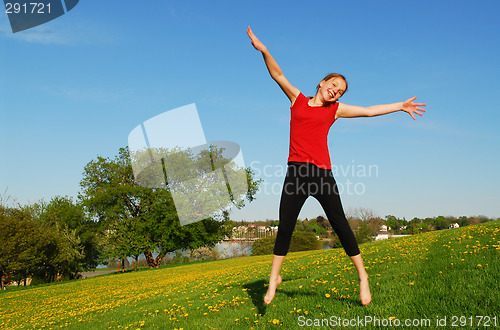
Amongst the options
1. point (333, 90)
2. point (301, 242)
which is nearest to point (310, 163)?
point (333, 90)

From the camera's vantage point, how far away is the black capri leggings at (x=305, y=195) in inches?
167

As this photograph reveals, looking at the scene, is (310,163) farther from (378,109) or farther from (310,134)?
(378,109)

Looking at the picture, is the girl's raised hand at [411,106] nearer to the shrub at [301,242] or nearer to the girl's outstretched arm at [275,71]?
the girl's outstretched arm at [275,71]

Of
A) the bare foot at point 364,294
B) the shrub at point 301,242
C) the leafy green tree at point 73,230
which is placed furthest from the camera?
the shrub at point 301,242

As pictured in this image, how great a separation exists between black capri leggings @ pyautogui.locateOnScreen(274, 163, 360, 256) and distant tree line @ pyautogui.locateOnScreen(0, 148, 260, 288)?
37.6m

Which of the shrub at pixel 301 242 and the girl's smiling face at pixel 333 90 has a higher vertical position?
the girl's smiling face at pixel 333 90

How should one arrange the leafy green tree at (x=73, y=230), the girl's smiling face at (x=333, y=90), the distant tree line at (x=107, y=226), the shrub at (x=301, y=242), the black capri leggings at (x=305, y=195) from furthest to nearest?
the shrub at (x=301, y=242) < the leafy green tree at (x=73, y=230) < the distant tree line at (x=107, y=226) < the girl's smiling face at (x=333, y=90) < the black capri leggings at (x=305, y=195)

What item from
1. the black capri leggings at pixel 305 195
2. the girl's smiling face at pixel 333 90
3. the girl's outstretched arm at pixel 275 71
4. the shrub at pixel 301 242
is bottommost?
the shrub at pixel 301 242

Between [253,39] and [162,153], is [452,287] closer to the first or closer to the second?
[253,39]

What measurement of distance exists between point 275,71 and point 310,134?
94cm

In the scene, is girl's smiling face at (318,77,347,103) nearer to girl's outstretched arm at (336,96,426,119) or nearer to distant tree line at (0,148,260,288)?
girl's outstretched arm at (336,96,426,119)

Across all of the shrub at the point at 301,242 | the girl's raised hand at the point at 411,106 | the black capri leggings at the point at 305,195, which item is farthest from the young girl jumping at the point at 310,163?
the shrub at the point at 301,242

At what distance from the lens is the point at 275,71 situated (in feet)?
14.6

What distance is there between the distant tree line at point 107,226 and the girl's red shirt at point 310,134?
124 feet
